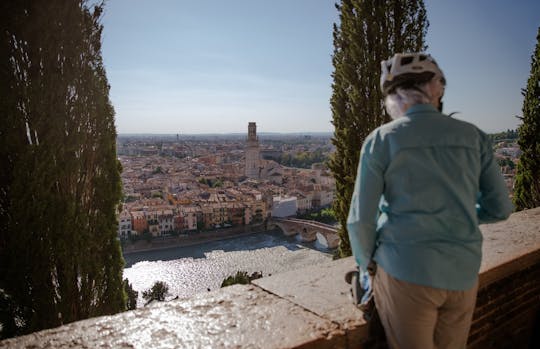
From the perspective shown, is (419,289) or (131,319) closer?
(419,289)

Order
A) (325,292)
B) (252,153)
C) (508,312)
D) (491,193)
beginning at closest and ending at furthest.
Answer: (491,193), (325,292), (508,312), (252,153)

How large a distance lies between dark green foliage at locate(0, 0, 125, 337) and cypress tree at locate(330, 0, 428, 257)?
10.6ft

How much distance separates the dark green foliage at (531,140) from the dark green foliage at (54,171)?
16.0ft

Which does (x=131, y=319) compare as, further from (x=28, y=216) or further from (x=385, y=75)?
(x=28, y=216)

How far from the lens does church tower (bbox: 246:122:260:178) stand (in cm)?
6269

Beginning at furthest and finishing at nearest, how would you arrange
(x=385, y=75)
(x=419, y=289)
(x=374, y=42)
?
(x=374, y=42) < (x=385, y=75) < (x=419, y=289)

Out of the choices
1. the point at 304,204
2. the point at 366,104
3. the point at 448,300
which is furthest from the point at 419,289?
the point at 304,204

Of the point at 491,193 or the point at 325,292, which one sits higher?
the point at 491,193

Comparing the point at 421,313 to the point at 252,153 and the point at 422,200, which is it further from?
the point at 252,153

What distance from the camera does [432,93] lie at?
911 mm

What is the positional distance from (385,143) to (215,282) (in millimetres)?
27077

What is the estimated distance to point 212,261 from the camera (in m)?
30.6

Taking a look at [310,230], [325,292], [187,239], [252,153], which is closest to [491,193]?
[325,292]

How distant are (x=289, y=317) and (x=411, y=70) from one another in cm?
72
